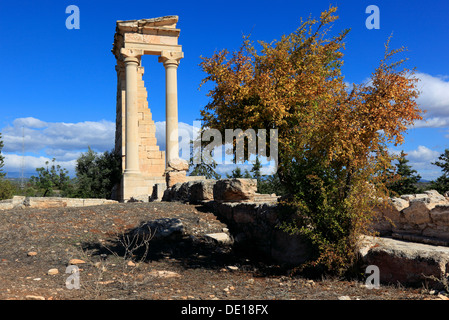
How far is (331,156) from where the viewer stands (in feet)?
21.7

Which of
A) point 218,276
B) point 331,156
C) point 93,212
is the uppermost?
point 331,156

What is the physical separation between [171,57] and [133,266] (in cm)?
2073

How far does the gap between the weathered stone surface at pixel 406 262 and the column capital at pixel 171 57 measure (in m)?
21.9

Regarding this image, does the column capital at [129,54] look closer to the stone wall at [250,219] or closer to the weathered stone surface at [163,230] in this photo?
the stone wall at [250,219]

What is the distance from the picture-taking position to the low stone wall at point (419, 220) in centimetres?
729

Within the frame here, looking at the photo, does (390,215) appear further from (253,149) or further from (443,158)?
(443,158)

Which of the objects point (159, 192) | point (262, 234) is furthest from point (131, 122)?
point (262, 234)

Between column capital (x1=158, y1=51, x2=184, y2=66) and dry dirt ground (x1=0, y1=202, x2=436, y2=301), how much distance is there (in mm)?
16052

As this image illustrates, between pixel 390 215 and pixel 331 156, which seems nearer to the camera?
pixel 331 156

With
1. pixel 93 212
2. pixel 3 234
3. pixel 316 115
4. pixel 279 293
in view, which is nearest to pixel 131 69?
pixel 93 212

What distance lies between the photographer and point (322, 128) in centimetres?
695

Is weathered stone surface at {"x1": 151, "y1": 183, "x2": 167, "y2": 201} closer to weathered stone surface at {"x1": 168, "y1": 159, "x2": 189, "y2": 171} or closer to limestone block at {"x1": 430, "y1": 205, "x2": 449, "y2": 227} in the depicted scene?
weathered stone surface at {"x1": 168, "y1": 159, "x2": 189, "y2": 171}

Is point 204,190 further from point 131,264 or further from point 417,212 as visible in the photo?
point 417,212

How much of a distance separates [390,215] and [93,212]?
8574mm
